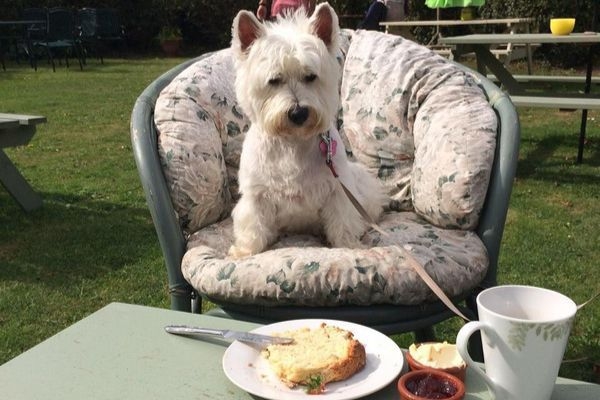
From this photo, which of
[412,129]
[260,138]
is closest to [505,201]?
Result: [412,129]

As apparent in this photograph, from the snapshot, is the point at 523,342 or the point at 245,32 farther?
the point at 245,32

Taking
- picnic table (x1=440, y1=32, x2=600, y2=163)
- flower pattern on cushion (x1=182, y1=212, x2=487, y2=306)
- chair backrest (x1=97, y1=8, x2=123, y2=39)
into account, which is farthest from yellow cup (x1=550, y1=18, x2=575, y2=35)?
chair backrest (x1=97, y1=8, x2=123, y2=39)

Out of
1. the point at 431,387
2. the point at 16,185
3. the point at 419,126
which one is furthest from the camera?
the point at 16,185

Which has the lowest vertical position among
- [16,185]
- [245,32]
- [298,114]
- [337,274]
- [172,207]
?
[16,185]

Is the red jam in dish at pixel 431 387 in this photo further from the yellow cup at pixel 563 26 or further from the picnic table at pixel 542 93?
the yellow cup at pixel 563 26

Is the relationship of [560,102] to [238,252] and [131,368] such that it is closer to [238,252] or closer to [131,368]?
[238,252]

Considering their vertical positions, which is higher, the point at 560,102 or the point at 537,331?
the point at 537,331

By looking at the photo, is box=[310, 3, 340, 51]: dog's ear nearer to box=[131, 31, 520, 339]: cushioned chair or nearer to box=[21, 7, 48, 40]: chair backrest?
box=[131, 31, 520, 339]: cushioned chair

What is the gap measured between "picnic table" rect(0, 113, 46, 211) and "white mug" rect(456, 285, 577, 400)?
14.7 ft

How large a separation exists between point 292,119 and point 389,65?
814 millimetres

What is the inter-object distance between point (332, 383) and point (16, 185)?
445cm

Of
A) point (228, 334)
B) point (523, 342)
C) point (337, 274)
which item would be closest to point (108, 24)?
point (337, 274)

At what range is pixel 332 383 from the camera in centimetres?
152

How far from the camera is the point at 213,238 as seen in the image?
9.22ft
